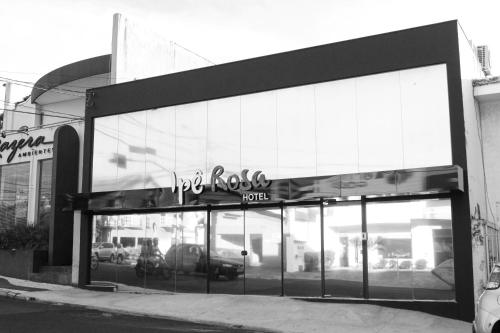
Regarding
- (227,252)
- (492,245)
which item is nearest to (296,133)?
(227,252)

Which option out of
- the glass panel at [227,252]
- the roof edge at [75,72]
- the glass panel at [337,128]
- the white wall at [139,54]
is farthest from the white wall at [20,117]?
the glass panel at [337,128]

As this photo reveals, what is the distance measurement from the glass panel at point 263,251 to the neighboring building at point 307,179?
3 centimetres

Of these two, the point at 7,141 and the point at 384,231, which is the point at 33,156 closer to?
the point at 7,141

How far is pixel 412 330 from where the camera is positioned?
11.7 m

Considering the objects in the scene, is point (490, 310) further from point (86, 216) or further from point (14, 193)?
point (14, 193)

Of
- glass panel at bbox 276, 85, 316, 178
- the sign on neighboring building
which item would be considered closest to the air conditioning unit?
glass panel at bbox 276, 85, 316, 178

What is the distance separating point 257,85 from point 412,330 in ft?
26.7

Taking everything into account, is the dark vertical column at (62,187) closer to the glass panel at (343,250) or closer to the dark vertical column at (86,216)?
the dark vertical column at (86,216)

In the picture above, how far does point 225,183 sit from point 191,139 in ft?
7.29

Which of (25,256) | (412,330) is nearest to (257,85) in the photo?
(412,330)

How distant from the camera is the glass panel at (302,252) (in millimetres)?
14867

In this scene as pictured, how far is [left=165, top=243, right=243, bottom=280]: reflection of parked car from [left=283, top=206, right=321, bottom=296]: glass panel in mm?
1612

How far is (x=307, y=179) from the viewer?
574 inches

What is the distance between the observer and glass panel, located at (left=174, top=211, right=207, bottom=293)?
16641 mm
